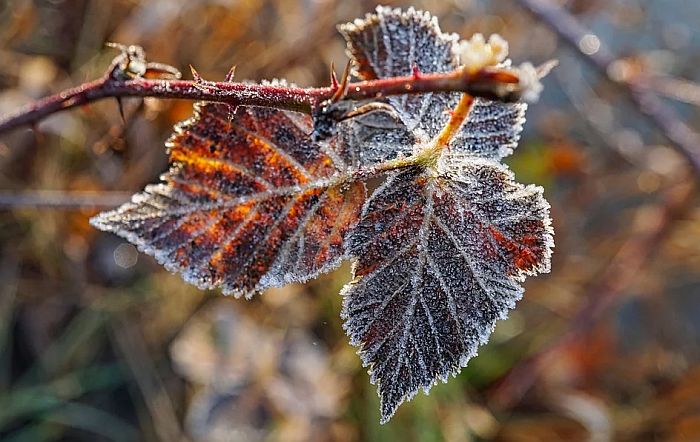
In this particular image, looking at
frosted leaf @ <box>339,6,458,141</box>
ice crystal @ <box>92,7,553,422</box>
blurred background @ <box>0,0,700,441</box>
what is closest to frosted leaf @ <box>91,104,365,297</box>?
ice crystal @ <box>92,7,553,422</box>

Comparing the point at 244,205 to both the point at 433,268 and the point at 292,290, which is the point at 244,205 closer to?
the point at 433,268

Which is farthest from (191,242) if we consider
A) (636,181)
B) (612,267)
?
(636,181)

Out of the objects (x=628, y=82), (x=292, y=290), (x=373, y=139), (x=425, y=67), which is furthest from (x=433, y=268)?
(x=292, y=290)

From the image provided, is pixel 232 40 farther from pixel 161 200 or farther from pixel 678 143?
pixel 161 200

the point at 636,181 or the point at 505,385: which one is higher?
the point at 636,181

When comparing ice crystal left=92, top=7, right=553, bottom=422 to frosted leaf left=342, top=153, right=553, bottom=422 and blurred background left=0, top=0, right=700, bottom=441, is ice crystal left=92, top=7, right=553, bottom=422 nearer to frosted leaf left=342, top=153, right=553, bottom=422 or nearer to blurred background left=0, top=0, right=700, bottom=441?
frosted leaf left=342, top=153, right=553, bottom=422

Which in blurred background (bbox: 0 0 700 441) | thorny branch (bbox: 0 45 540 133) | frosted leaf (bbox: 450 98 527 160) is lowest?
blurred background (bbox: 0 0 700 441)

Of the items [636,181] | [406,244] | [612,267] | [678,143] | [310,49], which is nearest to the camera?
[406,244]

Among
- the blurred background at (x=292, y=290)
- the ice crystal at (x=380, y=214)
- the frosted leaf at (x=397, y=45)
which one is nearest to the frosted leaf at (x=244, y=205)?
the ice crystal at (x=380, y=214)
